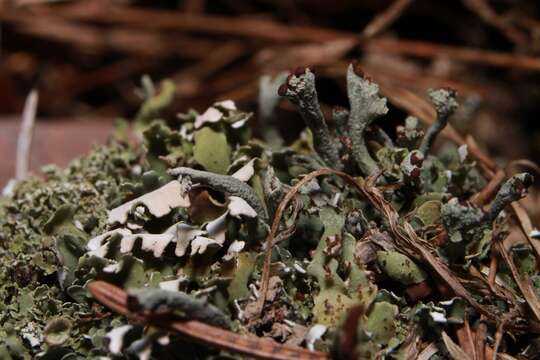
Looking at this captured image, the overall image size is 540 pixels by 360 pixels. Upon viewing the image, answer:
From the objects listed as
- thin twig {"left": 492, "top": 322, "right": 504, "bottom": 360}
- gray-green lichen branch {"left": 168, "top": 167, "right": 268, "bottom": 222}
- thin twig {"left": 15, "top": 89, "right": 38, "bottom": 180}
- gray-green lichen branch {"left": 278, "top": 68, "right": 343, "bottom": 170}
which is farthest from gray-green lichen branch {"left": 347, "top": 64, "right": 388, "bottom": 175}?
thin twig {"left": 15, "top": 89, "right": 38, "bottom": 180}

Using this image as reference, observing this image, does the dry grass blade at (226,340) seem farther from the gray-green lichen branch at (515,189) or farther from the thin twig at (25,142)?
the thin twig at (25,142)

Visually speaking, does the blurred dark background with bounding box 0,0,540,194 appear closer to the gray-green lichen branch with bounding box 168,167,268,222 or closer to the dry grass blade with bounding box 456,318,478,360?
the gray-green lichen branch with bounding box 168,167,268,222

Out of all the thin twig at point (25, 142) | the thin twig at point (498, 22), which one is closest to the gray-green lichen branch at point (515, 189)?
the thin twig at point (25, 142)

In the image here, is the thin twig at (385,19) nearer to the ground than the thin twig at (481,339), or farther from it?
farther from it

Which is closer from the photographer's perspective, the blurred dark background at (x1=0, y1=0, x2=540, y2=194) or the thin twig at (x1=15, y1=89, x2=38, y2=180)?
the thin twig at (x1=15, y1=89, x2=38, y2=180)

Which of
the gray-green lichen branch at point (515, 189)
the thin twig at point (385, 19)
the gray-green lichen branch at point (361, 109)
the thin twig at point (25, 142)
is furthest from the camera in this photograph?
the thin twig at point (385, 19)

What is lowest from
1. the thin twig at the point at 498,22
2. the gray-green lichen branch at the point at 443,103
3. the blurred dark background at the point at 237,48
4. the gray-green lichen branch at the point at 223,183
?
the blurred dark background at the point at 237,48

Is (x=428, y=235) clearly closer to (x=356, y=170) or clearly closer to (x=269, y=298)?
(x=356, y=170)
